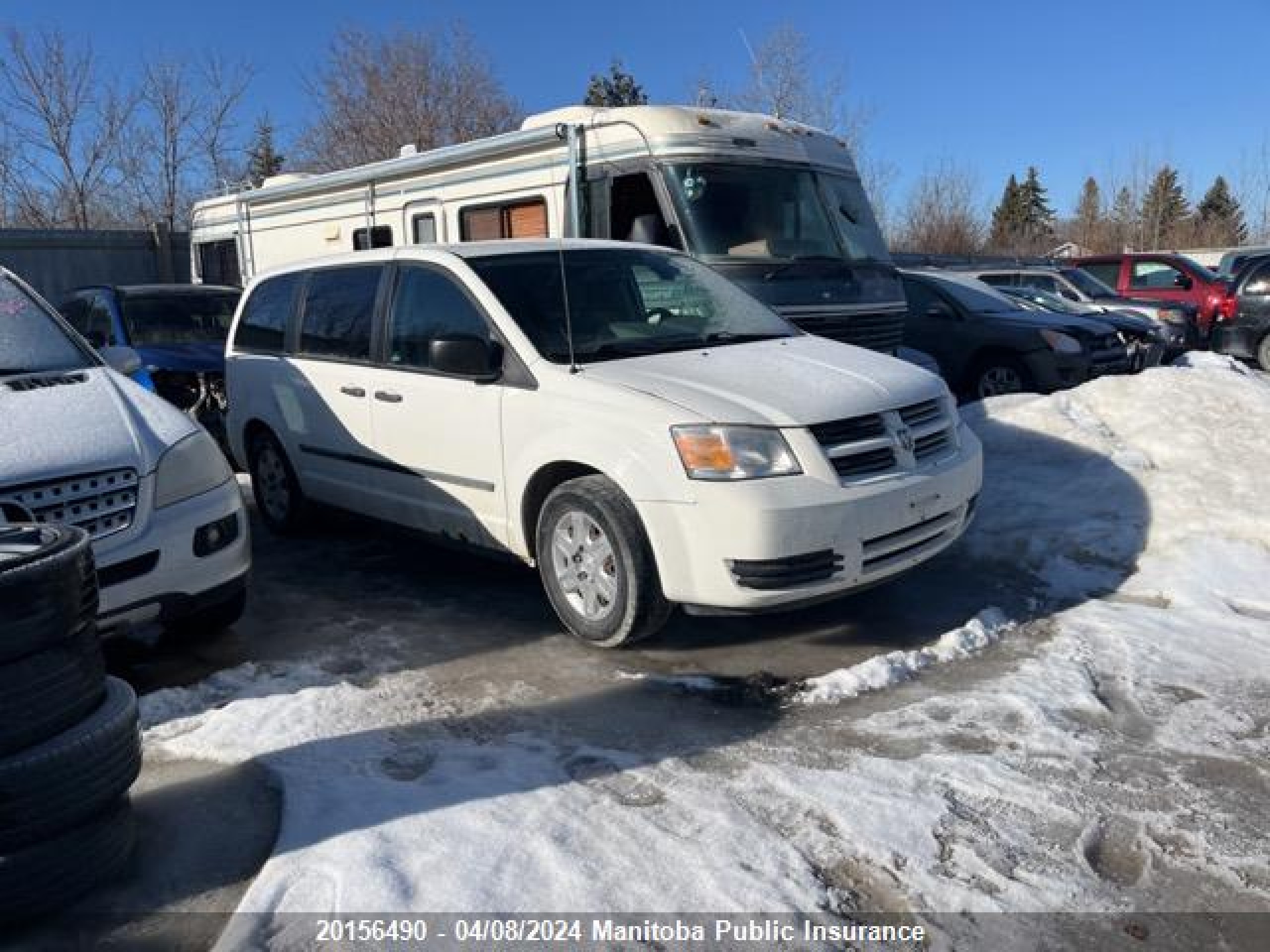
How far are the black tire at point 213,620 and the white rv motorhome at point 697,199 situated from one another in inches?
A: 163

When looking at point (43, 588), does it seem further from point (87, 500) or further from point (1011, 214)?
point (1011, 214)

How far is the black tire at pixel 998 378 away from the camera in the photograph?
10227mm

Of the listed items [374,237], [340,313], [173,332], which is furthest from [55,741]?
[374,237]

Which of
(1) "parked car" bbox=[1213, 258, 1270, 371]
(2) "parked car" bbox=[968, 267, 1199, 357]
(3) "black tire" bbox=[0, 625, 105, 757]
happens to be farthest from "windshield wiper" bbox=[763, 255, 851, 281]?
(1) "parked car" bbox=[1213, 258, 1270, 371]

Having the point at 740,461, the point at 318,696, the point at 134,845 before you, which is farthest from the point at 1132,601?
the point at 134,845

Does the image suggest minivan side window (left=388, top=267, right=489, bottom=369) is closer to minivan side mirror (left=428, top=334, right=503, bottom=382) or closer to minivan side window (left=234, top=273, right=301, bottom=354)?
minivan side mirror (left=428, top=334, right=503, bottom=382)

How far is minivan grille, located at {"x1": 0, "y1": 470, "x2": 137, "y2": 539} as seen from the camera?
3789 millimetres

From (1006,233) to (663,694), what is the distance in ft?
190

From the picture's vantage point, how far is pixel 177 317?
9.50 m

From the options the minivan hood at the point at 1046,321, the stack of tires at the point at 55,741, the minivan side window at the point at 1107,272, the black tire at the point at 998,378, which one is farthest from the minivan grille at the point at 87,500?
the minivan side window at the point at 1107,272

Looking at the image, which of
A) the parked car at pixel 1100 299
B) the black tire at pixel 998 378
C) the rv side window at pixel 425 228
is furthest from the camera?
the parked car at pixel 1100 299

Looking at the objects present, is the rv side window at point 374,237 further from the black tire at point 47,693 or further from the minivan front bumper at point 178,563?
the black tire at point 47,693

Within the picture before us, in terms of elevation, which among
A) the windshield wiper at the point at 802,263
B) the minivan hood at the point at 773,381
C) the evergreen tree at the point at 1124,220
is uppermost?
the evergreen tree at the point at 1124,220

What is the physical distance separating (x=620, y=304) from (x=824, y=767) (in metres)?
2.71
